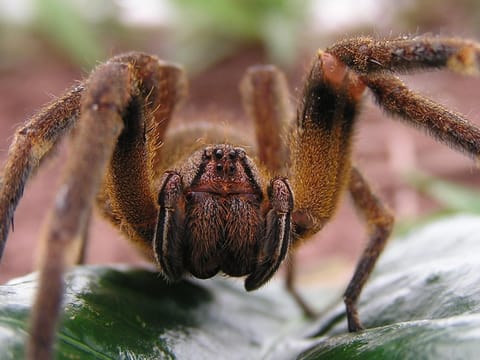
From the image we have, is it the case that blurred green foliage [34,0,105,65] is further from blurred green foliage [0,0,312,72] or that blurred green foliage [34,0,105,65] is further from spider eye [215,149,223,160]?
spider eye [215,149,223,160]

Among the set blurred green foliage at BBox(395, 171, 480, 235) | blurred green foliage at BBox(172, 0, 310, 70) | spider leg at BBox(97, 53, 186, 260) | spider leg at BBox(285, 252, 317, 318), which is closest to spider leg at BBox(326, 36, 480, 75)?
spider leg at BBox(97, 53, 186, 260)

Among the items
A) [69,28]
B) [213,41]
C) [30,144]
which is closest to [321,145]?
[30,144]

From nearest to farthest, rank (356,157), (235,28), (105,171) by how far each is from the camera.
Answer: (105,171), (356,157), (235,28)

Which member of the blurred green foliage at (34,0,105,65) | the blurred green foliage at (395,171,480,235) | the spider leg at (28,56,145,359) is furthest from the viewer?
the blurred green foliage at (34,0,105,65)

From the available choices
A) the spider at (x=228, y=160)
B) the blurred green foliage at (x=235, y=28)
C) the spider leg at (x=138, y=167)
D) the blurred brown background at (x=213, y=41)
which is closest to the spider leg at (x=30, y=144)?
the spider at (x=228, y=160)

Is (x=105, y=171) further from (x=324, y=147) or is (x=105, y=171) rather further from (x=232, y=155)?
(x=324, y=147)
